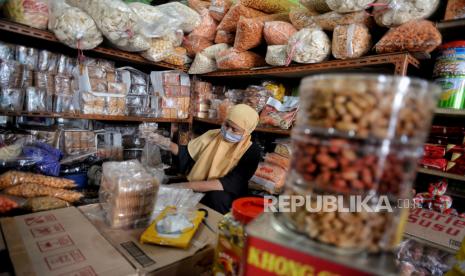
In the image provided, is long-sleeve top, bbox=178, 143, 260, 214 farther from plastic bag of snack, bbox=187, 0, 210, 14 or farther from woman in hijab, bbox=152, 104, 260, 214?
plastic bag of snack, bbox=187, 0, 210, 14

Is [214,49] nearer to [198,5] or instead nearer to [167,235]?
[198,5]

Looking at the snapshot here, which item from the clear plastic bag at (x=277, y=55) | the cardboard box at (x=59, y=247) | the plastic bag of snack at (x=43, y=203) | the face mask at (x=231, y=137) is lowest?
the plastic bag of snack at (x=43, y=203)

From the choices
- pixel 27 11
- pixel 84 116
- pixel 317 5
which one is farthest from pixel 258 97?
pixel 27 11

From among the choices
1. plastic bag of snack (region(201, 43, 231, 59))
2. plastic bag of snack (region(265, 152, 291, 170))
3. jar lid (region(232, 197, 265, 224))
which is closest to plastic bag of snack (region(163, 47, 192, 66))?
plastic bag of snack (region(201, 43, 231, 59))

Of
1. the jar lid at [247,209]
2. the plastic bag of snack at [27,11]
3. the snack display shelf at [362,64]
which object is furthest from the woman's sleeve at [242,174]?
the plastic bag of snack at [27,11]

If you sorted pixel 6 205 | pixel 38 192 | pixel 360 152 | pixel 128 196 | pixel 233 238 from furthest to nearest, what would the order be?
pixel 38 192 < pixel 6 205 < pixel 128 196 < pixel 233 238 < pixel 360 152

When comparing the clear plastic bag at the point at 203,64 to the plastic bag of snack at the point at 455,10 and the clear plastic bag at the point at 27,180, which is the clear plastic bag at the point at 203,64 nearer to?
the clear plastic bag at the point at 27,180

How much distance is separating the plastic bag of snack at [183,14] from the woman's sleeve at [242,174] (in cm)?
108

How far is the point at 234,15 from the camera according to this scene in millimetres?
1853

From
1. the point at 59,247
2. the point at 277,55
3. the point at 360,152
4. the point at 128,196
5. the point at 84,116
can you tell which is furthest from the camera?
the point at 84,116

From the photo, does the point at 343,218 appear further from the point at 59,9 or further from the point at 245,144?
the point at 59,9

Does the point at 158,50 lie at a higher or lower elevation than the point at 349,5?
lower

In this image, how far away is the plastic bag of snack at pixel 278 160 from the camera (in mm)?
1661

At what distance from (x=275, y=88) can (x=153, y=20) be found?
98 centimetres
